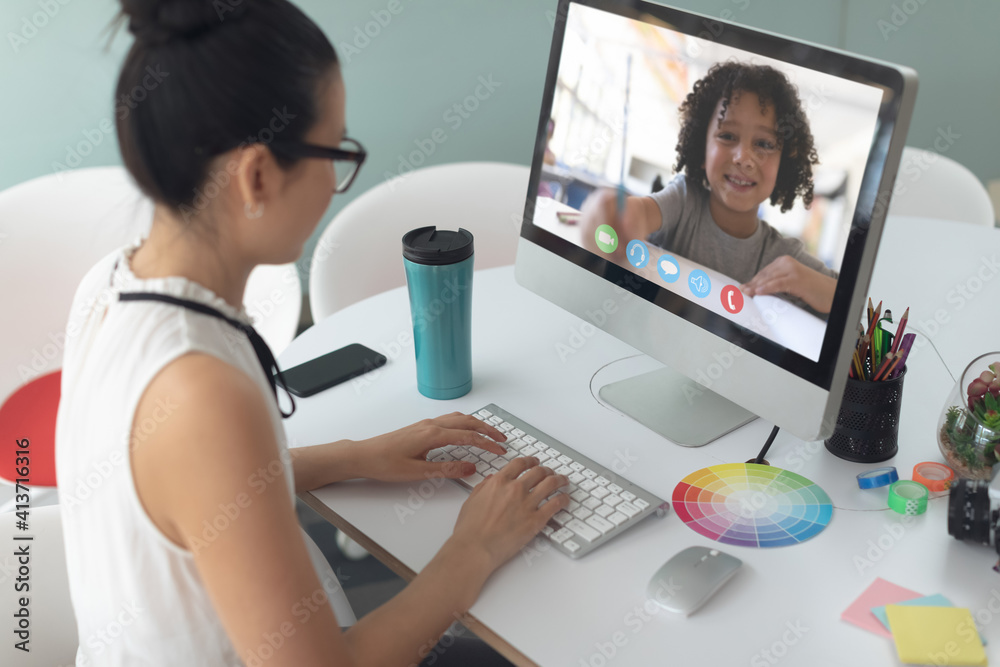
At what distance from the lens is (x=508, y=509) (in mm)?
958

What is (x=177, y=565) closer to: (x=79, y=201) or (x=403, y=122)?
(x=79, y=201)

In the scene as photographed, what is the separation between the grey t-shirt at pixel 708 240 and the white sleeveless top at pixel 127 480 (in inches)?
21.2

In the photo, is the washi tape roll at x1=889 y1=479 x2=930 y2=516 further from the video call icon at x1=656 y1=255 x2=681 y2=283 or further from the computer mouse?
the video call icon at x1=656 y1=255 x2=681 y2=283

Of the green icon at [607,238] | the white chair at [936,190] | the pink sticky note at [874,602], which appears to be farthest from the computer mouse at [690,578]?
the white chair at [936,190]

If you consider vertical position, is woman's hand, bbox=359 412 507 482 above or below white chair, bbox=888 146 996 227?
below

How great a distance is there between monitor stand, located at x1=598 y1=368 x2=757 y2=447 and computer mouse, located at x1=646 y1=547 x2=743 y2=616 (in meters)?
0.23

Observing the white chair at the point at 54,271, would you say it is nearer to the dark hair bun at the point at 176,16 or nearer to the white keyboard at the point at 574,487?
the white keyboard at the point at 574,487

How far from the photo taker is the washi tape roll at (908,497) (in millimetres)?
968

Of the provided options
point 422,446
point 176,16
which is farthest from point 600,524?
point 176,16

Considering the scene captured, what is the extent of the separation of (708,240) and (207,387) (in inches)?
24.3

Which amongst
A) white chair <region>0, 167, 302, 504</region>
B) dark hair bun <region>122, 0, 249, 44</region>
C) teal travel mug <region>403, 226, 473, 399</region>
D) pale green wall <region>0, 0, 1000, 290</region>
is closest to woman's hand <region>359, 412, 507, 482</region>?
teal travel mug <region>403, 226, 473, 399</region>

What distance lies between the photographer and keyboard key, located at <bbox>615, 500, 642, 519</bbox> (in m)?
0.97

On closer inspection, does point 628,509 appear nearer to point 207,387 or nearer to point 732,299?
point 732,299

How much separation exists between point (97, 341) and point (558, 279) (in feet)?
2.20
